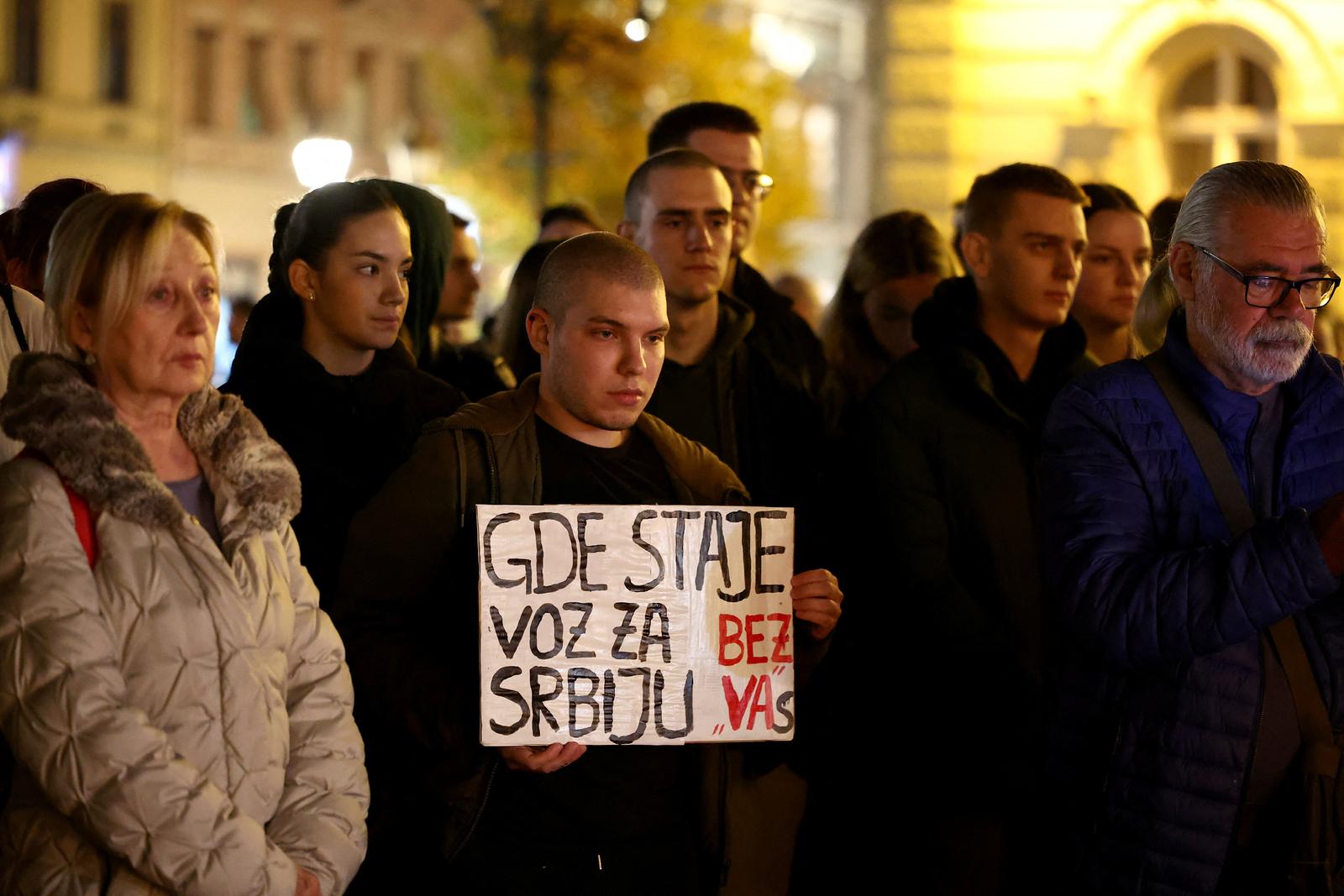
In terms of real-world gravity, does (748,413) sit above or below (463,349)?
below

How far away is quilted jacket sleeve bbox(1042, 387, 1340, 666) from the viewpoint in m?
3.47

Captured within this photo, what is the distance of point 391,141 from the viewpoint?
35.4m

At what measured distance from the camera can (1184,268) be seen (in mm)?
3975

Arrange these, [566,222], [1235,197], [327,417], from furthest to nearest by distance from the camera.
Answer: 1. [566,222]
2. [327,417]
3. [1235,197]

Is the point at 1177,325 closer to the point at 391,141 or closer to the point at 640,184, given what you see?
the point at 640,184

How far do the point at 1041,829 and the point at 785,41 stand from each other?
101 feet

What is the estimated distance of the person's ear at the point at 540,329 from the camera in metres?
4.19

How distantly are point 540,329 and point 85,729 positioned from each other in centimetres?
146

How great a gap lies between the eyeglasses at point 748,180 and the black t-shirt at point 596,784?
2638mm

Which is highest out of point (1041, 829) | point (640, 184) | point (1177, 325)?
point (640, 184)

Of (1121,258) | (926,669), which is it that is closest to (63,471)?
(926,669)

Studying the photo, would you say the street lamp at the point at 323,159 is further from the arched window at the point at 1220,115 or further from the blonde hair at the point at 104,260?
the blonde hair at the point at 104,260

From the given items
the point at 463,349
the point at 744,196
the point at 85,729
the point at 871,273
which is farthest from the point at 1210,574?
the point at 463,349

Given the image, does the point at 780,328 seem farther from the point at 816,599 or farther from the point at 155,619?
the point at 155,619
